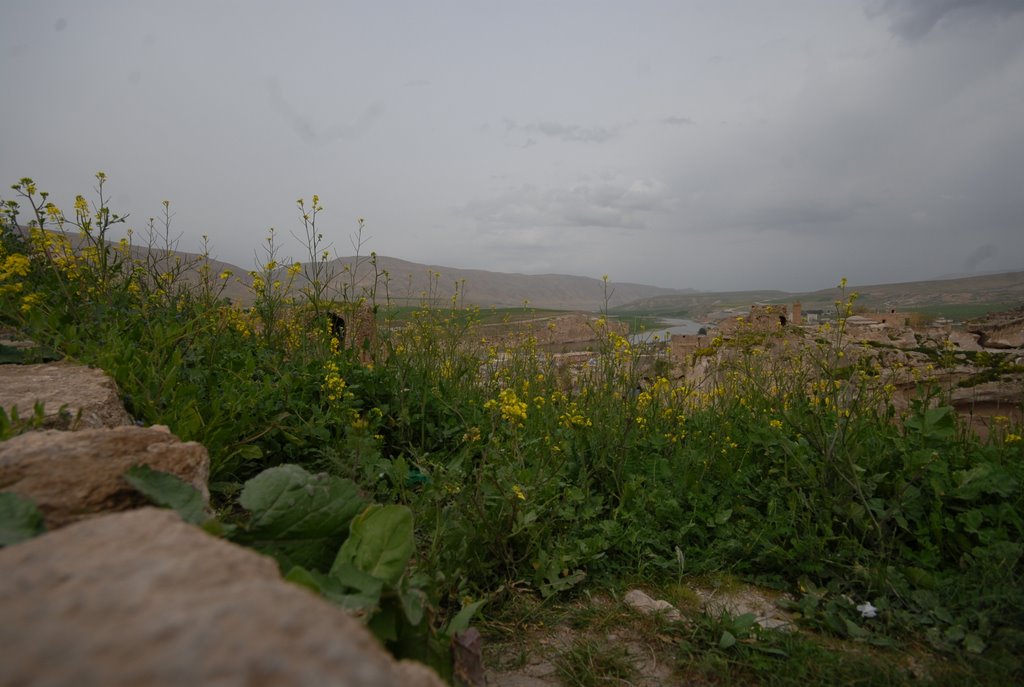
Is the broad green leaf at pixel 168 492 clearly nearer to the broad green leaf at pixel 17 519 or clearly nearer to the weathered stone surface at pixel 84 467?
the weathered stone surface at pixel 84 467

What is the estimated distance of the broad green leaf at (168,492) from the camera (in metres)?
1.39

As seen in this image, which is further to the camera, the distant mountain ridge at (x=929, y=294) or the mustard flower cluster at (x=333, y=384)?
the distant mountain ridge at (x=929, y=294)

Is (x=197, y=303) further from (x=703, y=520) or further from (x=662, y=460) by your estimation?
(x=703, y=520)

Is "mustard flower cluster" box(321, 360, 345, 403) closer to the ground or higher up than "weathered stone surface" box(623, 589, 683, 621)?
higher up

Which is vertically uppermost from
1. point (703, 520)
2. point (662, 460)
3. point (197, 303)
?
point (197, 303)

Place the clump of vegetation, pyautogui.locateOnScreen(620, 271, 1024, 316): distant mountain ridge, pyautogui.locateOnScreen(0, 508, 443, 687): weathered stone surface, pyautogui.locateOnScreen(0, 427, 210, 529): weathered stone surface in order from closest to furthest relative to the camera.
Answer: pyautogui.locateOnScreen(0, 508, 443, 687): weathered stone surface → pyautogui.locateOnScreen(0, 427, 210, 529): weathered stone surface → the clump of vegetation → pyautogui.locateOnScreen(620, 271, 1024, 316): distant mountain ridge

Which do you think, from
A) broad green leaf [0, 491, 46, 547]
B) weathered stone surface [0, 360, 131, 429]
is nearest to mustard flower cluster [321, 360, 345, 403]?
weathered stone surface [0, 360, 131, 429]

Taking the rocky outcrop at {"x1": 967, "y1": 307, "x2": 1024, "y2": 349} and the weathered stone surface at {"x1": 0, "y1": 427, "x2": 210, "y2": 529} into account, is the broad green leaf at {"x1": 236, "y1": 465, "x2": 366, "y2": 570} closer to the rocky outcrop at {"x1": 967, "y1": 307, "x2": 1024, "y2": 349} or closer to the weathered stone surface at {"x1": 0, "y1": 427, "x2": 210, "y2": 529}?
the weathered stone surface at {"x1": 0, "y1": 427, "x2": 210, "y2": 529}

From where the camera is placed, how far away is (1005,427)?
3.90 m

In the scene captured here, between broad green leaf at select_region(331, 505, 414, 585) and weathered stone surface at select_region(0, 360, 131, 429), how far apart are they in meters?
1.48

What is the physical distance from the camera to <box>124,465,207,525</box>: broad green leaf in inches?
54.7

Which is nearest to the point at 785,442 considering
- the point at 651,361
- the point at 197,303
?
the point at 651,361

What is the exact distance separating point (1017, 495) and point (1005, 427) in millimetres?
1172

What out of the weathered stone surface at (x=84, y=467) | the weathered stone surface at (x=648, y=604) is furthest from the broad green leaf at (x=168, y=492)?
the weathered stone surface at (x=648, y=604)
